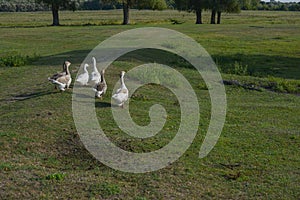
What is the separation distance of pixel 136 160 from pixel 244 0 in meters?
70.8

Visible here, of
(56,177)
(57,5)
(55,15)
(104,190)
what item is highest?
(57,5)

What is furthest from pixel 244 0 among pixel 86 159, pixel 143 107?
pixel 86 159

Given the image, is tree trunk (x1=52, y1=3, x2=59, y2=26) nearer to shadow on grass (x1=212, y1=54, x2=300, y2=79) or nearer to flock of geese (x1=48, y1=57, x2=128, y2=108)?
shadow on grass (x1=212, y1=54, x2=300, y2=79)

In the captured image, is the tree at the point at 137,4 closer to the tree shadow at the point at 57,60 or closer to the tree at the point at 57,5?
the tree at the point at 57,5

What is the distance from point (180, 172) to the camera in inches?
367

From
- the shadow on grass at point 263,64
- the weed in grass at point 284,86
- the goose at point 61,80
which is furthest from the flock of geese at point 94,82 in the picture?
the shadow on grass at point 263,64

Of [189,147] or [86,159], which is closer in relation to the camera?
[86,159]

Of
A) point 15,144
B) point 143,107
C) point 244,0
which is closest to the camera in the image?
point 15,144

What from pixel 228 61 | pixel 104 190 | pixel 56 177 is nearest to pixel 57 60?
pixel 228 61

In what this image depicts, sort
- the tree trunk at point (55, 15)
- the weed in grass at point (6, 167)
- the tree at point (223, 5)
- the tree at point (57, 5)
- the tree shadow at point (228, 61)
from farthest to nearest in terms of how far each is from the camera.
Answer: the tree at point (223, 5) < the tree at point (57, 5) < the tree trunk at point (55, 15) < the tree shadow at point (228, 61) < the weed in grass at point (6, 167)

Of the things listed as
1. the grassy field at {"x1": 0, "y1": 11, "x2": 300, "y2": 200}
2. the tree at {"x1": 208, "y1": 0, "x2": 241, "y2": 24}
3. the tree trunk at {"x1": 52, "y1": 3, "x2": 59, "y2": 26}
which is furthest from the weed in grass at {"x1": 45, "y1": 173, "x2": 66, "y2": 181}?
the tree at {"x1": 208, "y1": 0, "x2": 241, "y2": 24}

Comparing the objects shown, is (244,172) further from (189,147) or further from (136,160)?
(136,160)

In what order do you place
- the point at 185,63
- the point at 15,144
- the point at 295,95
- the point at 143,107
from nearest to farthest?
the point at 15,144 < the point at 143,107 < the point at 295,95 < the point at 185,63

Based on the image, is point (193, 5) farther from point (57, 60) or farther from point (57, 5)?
point (57, 60)
